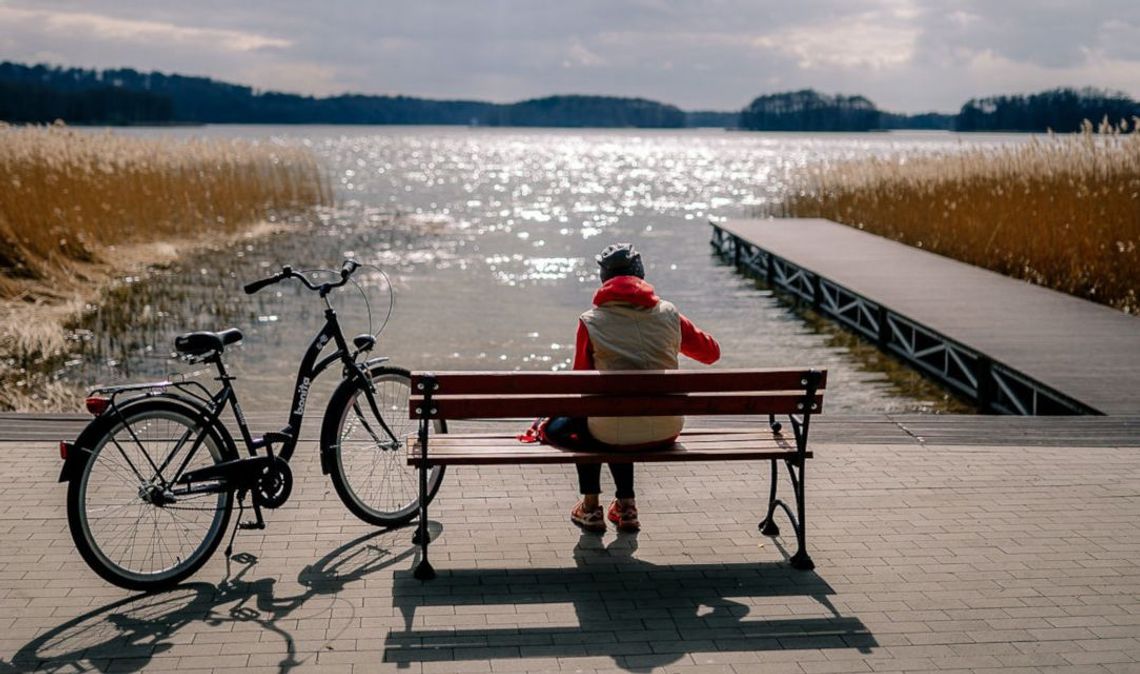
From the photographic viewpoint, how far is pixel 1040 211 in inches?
683

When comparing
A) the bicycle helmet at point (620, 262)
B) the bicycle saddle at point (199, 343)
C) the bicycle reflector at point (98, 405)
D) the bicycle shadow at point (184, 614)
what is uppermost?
the bicycle helmet at point (620, 262)

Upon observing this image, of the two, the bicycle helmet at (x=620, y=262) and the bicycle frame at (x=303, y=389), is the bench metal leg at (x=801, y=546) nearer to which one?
the bicycle helmet at (x=620, y=262)

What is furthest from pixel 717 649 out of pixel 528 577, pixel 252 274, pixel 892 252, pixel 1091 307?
pixel 252 274

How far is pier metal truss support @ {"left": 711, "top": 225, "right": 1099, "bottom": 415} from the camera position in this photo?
32.7 feet

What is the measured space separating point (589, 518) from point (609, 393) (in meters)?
0.79

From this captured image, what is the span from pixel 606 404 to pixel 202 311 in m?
13.1

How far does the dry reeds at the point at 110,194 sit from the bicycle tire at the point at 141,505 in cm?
1166

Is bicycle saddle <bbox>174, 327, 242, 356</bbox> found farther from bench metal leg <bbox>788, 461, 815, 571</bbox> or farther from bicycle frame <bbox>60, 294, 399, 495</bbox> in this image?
bench metal leg <bbox>788, 461, 815, 571</bbox>

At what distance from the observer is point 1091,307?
13.5m

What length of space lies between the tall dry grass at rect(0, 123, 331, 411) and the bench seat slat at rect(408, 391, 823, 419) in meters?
6.89

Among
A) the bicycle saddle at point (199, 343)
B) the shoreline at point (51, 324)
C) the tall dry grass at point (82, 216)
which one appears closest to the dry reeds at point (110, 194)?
the tall dry grass at point (82, 216)

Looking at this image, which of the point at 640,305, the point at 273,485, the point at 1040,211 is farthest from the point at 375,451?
the point at 1040,211

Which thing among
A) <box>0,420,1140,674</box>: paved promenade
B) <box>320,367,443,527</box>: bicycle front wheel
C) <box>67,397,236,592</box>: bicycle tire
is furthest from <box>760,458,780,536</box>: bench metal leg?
<box>67,397,236,592</box>: bicycle tire

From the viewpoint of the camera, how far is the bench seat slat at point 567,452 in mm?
5172
